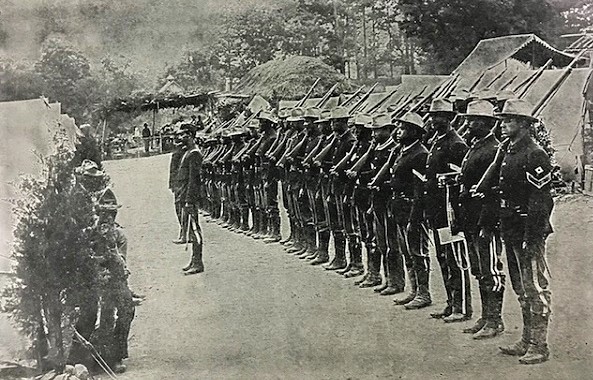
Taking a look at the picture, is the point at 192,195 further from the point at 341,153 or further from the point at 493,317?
the point at 493,317

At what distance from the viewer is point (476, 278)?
406cm

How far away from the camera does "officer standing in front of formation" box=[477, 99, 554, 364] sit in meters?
3.94

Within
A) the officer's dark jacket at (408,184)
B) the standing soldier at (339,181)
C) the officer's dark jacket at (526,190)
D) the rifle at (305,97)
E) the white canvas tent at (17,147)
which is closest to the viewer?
the officer's dark jacket at (526,190)

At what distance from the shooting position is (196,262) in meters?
4.18

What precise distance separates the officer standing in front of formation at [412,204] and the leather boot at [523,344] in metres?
0.42

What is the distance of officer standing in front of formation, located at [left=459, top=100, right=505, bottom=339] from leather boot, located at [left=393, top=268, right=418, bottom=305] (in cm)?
29

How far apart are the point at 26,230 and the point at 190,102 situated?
0.99m

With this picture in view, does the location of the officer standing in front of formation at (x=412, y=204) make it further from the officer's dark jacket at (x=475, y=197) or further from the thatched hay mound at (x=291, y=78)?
the thatched hay mound at (x=291, y=78)

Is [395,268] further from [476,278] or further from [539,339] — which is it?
[539,339]

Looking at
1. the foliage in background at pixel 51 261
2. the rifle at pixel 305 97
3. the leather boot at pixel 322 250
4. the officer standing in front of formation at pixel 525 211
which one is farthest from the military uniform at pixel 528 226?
the foliage in background at pixel 51 261

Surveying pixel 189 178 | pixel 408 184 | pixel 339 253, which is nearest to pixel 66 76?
pixel 189 178

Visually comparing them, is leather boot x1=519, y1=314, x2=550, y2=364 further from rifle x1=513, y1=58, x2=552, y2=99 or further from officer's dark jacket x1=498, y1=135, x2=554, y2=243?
rifle x1=513, y1=58, x2=552, y2=99

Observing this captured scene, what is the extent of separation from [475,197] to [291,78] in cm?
107

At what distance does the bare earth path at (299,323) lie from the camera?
4.05 m
